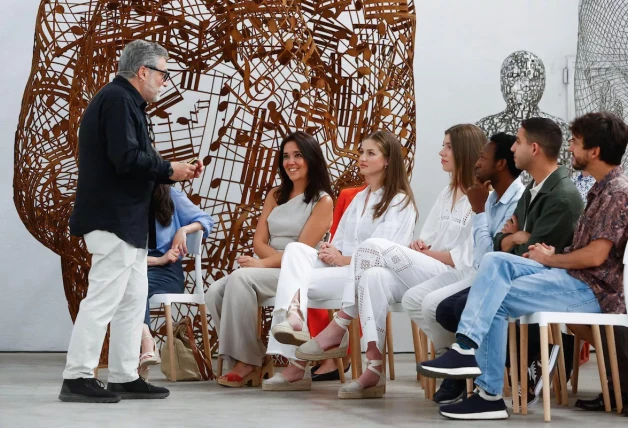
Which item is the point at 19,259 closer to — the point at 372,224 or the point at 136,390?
the point at 136,390

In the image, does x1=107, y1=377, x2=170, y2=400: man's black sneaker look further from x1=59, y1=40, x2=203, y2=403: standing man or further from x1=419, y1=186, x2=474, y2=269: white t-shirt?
x1=419, y1=186, x2=474, y2=269: white t-shirt

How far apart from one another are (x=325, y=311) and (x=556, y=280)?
5.42 feet

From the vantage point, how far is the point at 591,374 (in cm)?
453

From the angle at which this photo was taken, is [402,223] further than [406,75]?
No

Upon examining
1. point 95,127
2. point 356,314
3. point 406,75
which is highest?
point 406,75

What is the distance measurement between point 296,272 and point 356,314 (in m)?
0.33

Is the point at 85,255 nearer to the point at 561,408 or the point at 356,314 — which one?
the point at 356,314

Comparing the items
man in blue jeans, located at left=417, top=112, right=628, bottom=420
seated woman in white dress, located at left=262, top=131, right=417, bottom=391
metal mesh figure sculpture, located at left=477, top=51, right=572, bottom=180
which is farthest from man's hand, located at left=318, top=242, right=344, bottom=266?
metal mesh figure sculpture, located at left=477, top=51, right=572, bottom=180

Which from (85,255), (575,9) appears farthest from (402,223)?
(575,9)

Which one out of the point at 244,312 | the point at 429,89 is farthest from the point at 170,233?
the point at 429,89

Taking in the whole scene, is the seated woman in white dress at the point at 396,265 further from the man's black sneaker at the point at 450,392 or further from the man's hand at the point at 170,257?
the man's hand at the point at 170,257

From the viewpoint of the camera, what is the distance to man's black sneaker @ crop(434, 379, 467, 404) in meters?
3.40

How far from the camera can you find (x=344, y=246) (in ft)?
13.3

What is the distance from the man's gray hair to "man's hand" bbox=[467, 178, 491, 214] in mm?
1258
